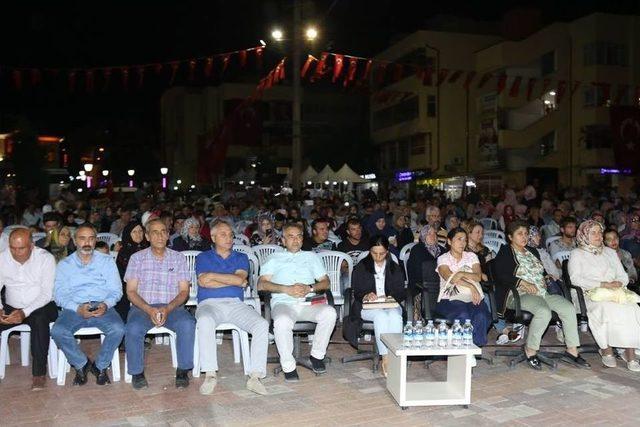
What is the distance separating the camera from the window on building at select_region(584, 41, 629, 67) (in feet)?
93.2

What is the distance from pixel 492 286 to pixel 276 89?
152 feet

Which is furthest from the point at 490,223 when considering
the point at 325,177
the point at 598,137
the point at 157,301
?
the point at 598,137

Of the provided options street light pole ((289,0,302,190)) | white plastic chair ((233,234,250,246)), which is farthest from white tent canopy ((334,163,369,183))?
white plastic chair ((233,234,250,246))

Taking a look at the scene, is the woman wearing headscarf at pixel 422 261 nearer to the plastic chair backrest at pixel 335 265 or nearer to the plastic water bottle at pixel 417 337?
the plastic chair backrest at pixel 335 265

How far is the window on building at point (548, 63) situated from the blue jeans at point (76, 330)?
95.5ft

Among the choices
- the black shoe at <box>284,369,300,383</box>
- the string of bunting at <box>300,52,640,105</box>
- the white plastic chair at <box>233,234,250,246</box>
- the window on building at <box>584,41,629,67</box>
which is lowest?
the black shoe at <box>284,369,300,383</box>

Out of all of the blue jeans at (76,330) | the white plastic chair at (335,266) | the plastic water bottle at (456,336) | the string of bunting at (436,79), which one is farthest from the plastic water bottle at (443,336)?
the string of bunting at (436,79)

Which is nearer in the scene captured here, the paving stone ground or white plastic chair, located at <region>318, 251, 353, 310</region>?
the paving stone ground

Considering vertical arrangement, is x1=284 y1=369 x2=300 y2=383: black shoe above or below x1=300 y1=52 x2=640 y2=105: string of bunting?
below

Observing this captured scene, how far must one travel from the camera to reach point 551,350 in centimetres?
683

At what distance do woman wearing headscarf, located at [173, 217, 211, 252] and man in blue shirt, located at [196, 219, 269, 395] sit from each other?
1.92 meters

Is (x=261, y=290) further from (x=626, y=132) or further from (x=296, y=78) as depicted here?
(x=626, y=132)

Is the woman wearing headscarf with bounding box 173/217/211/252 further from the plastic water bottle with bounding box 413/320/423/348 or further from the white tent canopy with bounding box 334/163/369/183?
the white tent canopy with bounding box 334/163/369/183

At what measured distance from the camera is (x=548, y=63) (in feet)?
102
